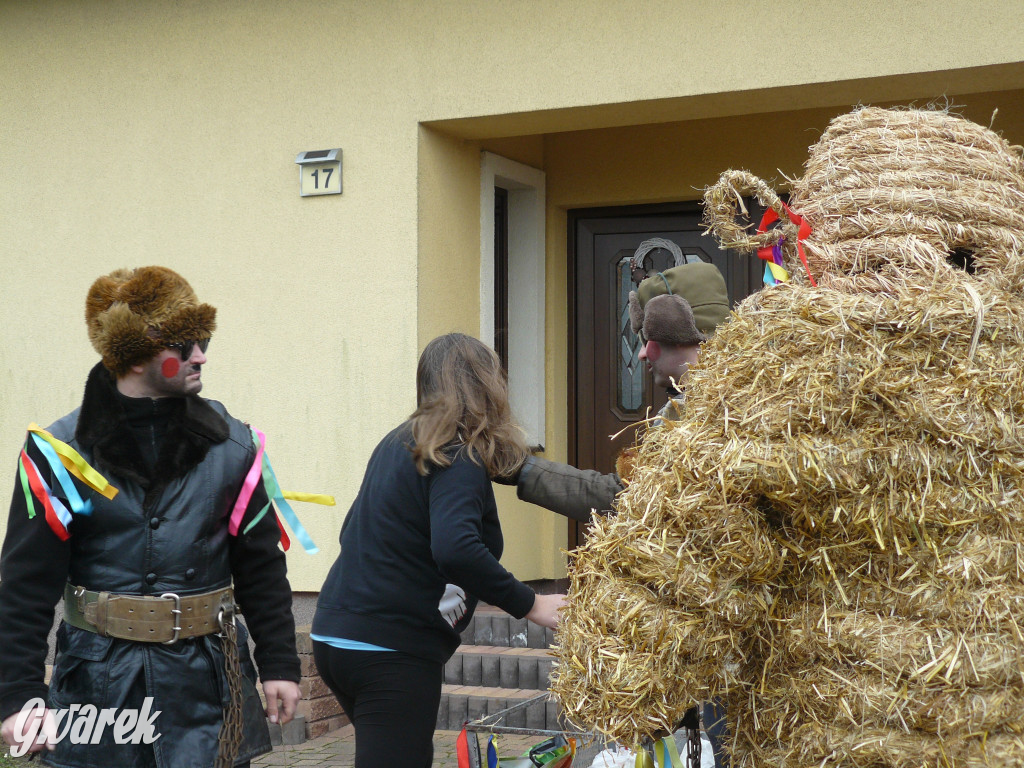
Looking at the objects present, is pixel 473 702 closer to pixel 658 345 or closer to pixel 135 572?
pixel 658 345

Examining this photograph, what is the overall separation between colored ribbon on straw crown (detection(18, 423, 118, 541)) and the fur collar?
53mm

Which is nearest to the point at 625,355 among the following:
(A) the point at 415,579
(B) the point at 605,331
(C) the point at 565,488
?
(B) the point at 605,331

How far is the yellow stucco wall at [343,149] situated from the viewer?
605cm

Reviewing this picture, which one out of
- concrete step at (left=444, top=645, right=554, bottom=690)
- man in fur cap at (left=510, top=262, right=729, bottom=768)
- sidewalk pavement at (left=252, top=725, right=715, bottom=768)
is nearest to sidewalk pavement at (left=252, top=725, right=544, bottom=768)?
sidewalk pavement at (left=252, top=725, right=715, bottom=768)

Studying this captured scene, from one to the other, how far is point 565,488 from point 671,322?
1.98ft

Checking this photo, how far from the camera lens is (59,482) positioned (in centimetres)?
298

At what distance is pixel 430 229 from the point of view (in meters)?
6.65

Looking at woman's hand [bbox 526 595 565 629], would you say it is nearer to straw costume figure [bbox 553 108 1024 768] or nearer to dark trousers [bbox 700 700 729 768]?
straw costume figure [bbox 553 108 1024 768]

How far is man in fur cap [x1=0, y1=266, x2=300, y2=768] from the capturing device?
9.59 feet

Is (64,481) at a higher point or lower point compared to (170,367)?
lower

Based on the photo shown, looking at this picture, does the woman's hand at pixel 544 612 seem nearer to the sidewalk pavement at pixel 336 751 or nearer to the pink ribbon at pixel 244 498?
the pink ribbon at pixel 244 498

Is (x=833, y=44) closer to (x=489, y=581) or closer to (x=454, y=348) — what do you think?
(x=454, y=348)

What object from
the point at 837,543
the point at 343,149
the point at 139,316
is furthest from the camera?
the point at 343,149

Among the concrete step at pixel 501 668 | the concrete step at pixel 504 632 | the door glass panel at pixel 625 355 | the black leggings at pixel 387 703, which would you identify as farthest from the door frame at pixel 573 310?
the black leggings at pixel 387 703
